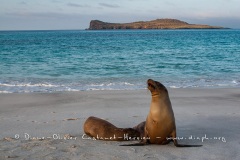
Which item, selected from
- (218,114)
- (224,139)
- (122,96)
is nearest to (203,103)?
(218,114)

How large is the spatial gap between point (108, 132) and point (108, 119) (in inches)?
75.3

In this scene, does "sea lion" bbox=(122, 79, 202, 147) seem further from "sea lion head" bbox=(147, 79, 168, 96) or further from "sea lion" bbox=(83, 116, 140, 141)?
"sea lion" bbox=(83, 116, 140, 141)

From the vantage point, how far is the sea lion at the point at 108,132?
7.10 m

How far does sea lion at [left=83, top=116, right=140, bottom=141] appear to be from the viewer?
7098mm

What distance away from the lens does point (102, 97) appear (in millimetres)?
12625

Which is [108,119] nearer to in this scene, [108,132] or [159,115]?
[108,132]

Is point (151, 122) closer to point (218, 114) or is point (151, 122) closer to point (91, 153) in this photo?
point (91, 153)

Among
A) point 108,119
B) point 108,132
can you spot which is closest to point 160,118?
point 108,132

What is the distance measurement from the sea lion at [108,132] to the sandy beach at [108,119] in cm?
18

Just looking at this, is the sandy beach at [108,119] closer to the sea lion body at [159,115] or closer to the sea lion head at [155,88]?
the sea lion body at [159,115]

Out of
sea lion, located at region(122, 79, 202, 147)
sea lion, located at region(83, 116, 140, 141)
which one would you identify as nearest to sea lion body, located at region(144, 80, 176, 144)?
sea lion, located at region(122, 79, 202, 147)

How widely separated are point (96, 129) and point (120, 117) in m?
2.03

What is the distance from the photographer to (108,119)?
29.8ft

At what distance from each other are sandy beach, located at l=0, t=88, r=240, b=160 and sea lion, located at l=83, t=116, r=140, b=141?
0.18m
